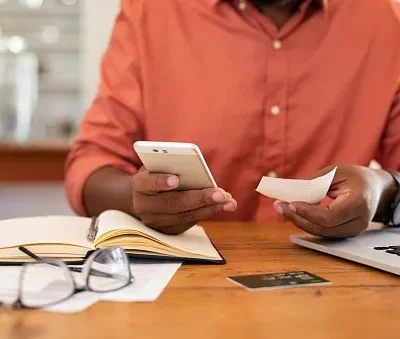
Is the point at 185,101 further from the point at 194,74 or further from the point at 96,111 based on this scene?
the point at 96,111

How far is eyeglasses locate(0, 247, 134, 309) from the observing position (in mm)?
632

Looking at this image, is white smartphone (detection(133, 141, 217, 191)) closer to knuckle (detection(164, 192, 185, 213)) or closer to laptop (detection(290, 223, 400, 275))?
knuckle (detection(164, 192, 185, 213))

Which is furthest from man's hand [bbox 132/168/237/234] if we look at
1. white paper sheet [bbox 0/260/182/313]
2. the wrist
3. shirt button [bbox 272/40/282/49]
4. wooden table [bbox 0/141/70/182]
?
wooden table [bbox 0/141/70/182]

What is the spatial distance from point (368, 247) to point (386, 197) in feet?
0.74

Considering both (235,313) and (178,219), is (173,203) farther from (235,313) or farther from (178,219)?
(235,313)

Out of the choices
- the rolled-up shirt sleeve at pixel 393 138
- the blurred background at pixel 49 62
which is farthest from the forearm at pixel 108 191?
the blurred background at pixel 49 62

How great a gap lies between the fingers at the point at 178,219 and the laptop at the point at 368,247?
0.15 metres

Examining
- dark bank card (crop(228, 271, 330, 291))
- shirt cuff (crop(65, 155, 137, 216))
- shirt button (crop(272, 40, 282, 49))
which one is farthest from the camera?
shirt button (crop(272, 40, 282, 49))

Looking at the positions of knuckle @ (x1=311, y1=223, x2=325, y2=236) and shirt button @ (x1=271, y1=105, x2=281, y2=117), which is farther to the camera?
shirt button @ (x1=271, y1=105, x2=281, y2=117)

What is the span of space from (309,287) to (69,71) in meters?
2.21

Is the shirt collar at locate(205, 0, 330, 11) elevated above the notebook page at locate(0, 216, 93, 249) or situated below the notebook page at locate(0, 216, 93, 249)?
above

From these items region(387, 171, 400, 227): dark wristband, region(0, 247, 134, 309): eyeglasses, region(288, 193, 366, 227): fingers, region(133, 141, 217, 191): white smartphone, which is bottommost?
region(387, 171, 400, 227): dark wristband

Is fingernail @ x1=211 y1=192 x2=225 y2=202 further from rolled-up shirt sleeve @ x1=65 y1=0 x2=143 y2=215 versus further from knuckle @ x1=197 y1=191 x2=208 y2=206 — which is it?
rolled-up shirt sleeve @ x1=65 y1=0 x2=143 y2=215

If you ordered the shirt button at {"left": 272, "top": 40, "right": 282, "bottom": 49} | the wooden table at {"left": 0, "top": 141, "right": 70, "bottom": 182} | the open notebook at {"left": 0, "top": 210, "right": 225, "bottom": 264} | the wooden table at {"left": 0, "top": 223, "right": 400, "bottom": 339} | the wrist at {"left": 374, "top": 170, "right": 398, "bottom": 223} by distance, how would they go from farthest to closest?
the wooden table at {"left": 0, "top": 141, "right": 70, "bottom": 182}, the shirt button at {"left": 272, "top": 40, "right": 282, "bottom": 49}, the wrist at {"left": 374, "top": 170, "right": 398, "bottom": 223}, the open notebook at {"left": 0, "top": 210, "right": 225, "bottom": 264}, the wooden table at {"left": 0, "top": 223, "right": 400, "bottom": 339}
